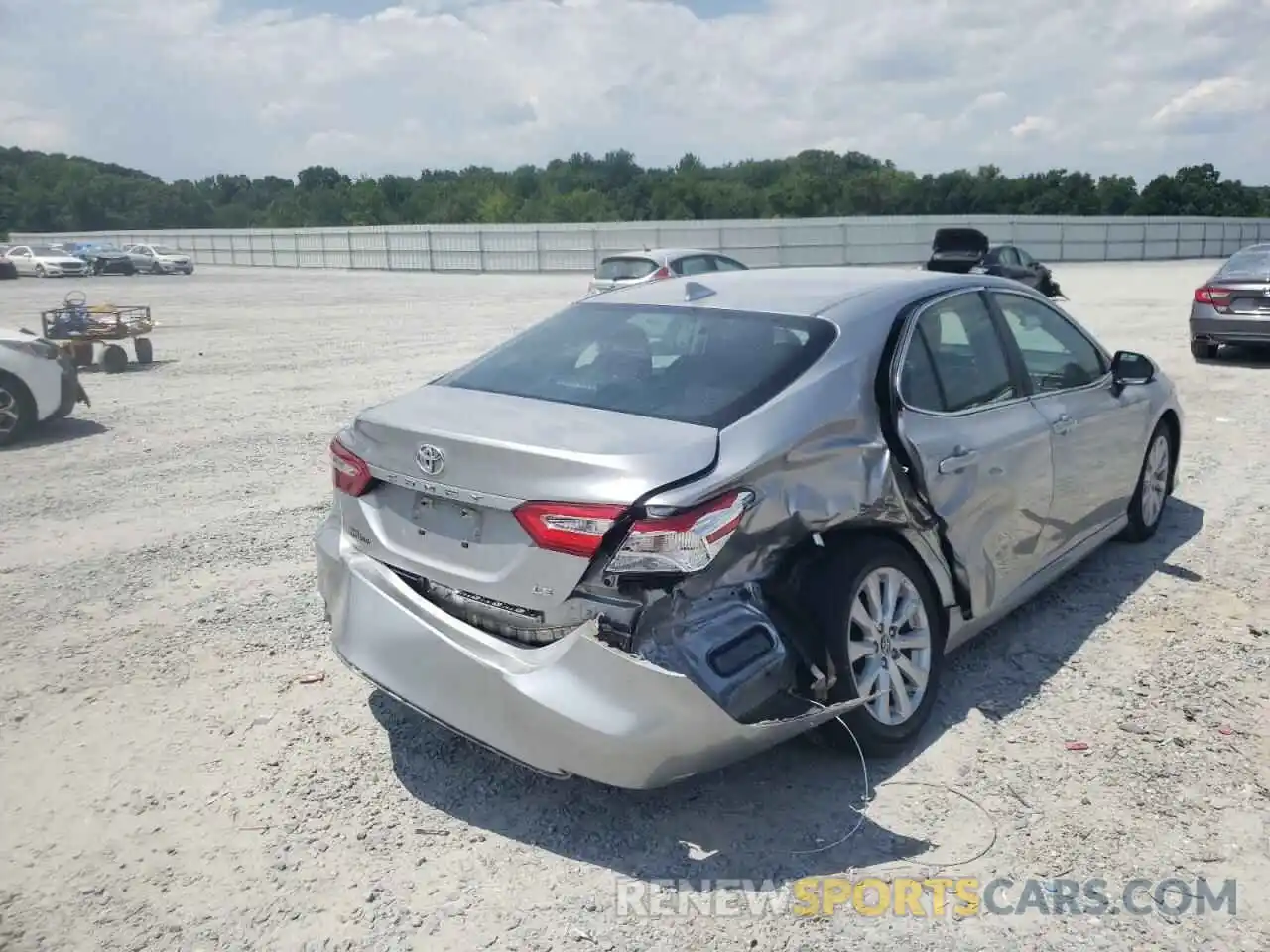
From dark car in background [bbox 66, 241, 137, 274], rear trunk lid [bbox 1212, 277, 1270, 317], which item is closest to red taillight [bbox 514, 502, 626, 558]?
rear trunk lid [bbox 1212, 277, 1270, 317]

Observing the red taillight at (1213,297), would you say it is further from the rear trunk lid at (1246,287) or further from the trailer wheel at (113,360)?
the trailer wheel at (113,360)

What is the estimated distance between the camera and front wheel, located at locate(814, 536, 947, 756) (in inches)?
140

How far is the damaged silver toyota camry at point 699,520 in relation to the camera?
3156 millimetres

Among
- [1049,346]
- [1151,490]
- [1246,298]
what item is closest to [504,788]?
[1049,346]

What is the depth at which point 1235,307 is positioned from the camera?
13188 mm

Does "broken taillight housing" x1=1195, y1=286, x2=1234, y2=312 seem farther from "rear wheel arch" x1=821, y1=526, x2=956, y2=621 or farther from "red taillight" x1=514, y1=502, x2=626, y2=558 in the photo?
"red taillight" x1=514, y1=502, x2=626, y2=558

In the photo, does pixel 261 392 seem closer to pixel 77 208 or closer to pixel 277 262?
pixel 277 262

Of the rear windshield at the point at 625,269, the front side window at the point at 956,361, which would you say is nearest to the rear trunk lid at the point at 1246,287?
the rear windshield at the point at 625,269

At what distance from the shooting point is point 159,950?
2934mm

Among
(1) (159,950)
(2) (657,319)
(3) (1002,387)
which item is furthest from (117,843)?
(3) (1002,387)

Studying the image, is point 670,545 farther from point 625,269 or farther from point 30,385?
point 625,269

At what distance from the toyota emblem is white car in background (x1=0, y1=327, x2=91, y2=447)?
25.8 feet

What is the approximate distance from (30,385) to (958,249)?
66.4 feet

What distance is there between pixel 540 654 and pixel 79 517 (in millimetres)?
5186
